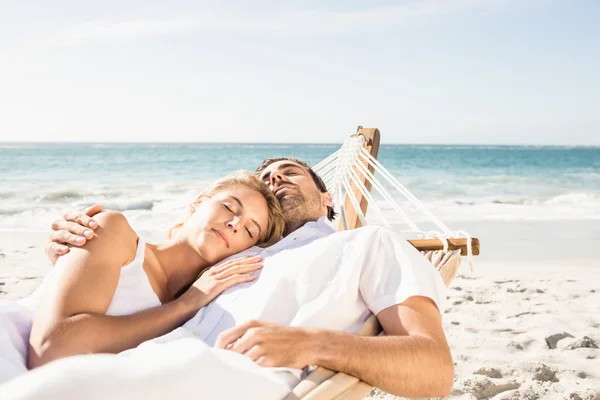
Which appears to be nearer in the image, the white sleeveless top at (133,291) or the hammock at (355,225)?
the hammock at (355,225)

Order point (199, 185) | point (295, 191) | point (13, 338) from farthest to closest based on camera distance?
point (199, 185)
point (295, 191)
point (13, 338)

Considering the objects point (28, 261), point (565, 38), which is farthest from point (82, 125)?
point (28, 261)

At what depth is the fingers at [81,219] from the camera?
4.44 ft

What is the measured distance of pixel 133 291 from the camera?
1.38 metres

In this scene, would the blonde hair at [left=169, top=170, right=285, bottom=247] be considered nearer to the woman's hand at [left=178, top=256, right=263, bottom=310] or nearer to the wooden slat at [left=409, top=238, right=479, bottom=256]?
the woman's hand at [left=178, top=256, right=263, bottom=310]

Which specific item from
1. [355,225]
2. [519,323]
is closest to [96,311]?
[355,225]

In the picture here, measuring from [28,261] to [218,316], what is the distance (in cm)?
393

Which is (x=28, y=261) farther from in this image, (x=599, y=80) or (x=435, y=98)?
(x=599, y=80)

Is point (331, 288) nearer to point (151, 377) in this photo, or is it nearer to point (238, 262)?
point (238, 262)

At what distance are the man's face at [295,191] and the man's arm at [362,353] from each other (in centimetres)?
77

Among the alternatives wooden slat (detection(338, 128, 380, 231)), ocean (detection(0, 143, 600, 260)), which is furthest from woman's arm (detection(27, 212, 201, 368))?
ocean (detection(0, 143, 600, 260))

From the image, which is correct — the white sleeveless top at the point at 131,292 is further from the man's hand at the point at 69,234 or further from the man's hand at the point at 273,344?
the man's hand at the point at 273,344

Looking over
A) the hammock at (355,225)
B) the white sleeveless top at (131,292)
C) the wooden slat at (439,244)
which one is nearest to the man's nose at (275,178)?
the hammock at (355,225)

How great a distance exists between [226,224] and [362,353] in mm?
634
